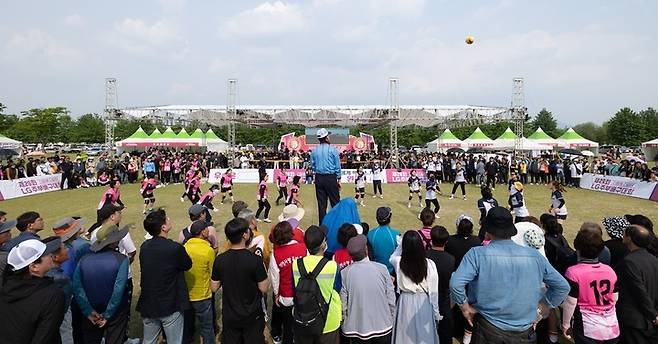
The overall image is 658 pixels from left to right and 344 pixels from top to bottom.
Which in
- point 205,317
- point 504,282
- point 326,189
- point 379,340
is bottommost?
point 205,317

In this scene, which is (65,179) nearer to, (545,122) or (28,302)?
(28,302)

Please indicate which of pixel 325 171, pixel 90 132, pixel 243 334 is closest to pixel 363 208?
pixel 325 171

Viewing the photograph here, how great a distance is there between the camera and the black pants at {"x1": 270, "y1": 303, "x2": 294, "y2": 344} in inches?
172

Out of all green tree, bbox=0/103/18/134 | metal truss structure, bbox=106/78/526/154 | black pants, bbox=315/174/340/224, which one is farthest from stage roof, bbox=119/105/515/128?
green tree, bbox=0/103/18/134

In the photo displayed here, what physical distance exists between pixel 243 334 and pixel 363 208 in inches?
453

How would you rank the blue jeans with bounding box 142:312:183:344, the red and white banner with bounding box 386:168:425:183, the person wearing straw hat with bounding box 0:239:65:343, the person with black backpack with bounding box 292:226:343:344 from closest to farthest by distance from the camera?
the person wearing straw hat with bounding box 0:239:65:343
the person with black backpack with bounding box 292:226:343:344
the blue jeans with bounding box 142:312:183:344
the red and white banner with bounding box 386:168:425:183

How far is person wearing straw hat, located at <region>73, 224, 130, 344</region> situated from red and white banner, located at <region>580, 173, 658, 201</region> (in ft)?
66.8

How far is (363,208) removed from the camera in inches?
595

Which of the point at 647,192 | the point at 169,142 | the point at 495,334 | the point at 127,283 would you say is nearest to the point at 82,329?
the point at 127,283

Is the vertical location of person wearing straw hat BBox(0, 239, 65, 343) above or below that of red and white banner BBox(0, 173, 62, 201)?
above

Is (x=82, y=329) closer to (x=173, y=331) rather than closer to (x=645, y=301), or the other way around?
(x=173, y=331)

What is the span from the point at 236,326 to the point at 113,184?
7651 mm

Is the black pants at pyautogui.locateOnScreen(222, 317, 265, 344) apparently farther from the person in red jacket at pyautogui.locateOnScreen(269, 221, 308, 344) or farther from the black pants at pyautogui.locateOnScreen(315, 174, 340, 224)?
the black pants at pyautogui.locateOnScreen(315, 174, 340, 224)

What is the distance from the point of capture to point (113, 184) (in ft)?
32.1
